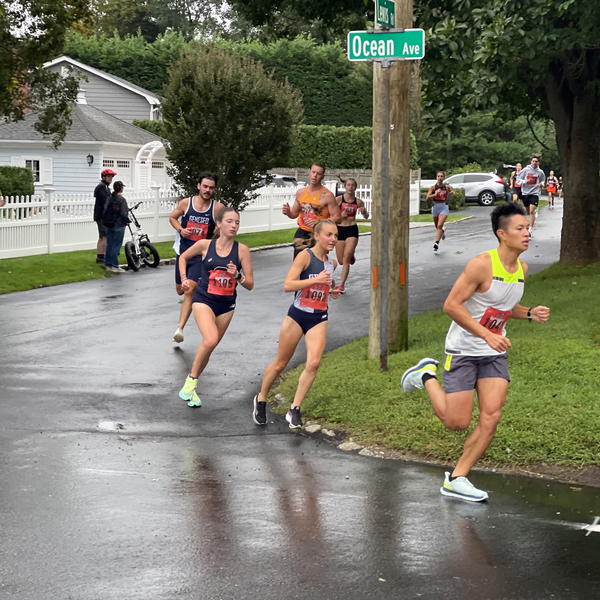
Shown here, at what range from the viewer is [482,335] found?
7.34 meters

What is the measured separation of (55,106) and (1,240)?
11.4 feet

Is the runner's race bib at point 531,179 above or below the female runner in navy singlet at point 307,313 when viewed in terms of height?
above

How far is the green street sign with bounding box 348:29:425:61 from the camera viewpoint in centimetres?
1063

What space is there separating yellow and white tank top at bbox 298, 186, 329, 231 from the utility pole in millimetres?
4507

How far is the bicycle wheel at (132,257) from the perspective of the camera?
74.8ft

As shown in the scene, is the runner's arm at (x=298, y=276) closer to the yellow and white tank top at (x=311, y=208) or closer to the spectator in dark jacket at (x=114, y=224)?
the yellow and white tank top at (x=311, y=208)

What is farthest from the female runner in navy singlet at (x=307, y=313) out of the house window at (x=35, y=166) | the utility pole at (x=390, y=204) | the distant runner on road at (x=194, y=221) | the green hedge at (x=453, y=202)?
the green hedge at (x=453, y=202)

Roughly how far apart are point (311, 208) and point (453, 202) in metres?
32.5

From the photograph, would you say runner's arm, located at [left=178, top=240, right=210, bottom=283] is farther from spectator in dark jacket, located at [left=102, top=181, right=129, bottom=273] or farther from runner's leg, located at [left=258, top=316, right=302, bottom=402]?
spectator in dark jacket, located at [left=102, top=181, right=129, bottom=273]

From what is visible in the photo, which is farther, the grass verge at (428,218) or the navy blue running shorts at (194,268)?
the grass verge at (428,218)

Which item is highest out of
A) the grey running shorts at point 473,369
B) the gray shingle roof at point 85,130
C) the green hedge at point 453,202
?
the gray shingle roof at point 85,130

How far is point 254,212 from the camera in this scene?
1319 inches

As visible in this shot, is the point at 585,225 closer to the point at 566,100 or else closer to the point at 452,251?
the point at 566,100

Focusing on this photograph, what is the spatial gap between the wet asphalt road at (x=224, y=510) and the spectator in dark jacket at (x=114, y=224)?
9.81m
